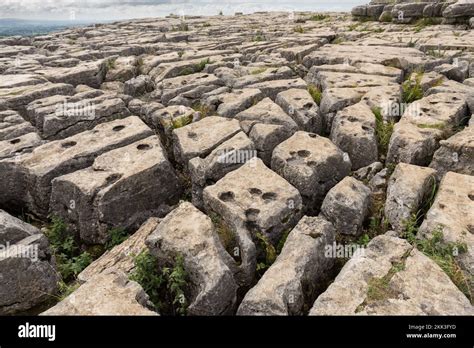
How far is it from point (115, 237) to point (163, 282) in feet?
6.81

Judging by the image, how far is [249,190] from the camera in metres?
7.13

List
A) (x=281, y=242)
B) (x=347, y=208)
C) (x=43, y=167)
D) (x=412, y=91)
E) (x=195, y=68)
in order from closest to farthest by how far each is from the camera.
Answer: (x=281, y=242) → (x=347, y=208) → (x=43, y=167) → (x=412, y=91) → (x=195, y=68)

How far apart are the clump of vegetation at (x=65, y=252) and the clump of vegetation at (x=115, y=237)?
17.0 inches

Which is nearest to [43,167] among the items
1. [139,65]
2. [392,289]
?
[392,289]

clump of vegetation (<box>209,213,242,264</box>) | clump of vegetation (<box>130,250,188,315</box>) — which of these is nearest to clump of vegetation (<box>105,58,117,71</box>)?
clump of vegetation (<box>209,213,242,264</box>)

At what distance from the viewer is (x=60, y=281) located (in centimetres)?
649

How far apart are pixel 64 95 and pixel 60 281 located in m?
8.25

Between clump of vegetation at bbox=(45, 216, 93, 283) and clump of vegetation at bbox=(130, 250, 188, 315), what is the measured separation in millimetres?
1572

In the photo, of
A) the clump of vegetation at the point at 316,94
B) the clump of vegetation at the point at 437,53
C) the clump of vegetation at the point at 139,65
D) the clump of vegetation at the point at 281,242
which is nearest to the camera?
the clump of vegetation at the point at 281,242

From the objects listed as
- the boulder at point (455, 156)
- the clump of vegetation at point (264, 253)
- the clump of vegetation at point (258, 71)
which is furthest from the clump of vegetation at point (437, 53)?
the clump of vegetation at point (264, 253)

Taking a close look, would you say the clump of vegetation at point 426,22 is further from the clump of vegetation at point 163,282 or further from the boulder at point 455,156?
the clump of vegetation at point 163,282

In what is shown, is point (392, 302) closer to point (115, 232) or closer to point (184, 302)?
point (184, 302)

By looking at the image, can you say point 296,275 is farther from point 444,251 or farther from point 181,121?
point 181,121

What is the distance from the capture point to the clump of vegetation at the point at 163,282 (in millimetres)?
5465
